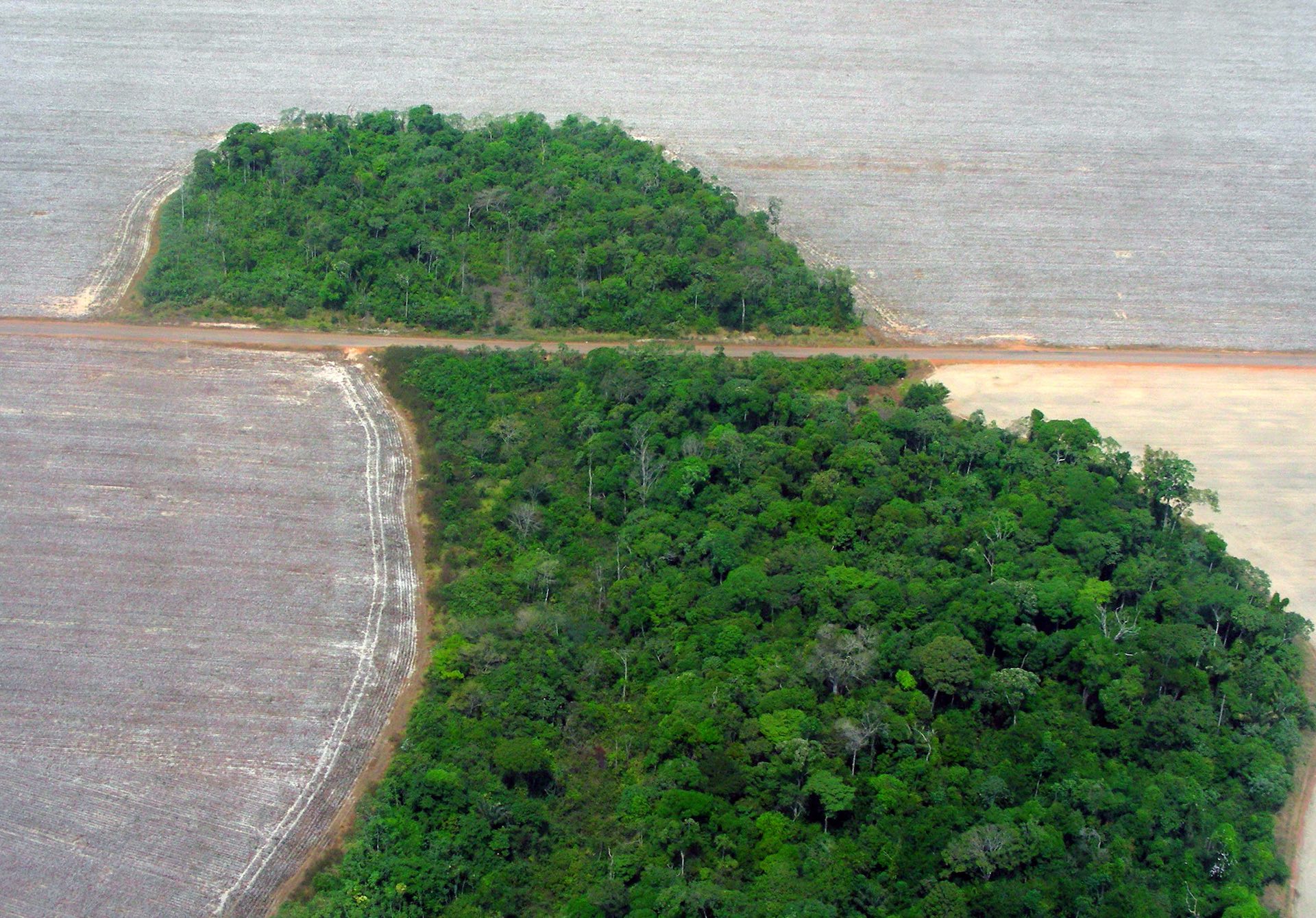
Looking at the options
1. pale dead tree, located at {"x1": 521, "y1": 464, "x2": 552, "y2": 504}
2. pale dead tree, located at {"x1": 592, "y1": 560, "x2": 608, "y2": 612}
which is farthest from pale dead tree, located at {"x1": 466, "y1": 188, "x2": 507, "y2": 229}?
pale dead tree, located at {"x1": 592, "y1": 560, "x2": 608, "y2": 612}

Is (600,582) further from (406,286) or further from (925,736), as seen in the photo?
Answer: (406,286)

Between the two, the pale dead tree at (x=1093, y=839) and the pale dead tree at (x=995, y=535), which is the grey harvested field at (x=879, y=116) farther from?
the pale dead tree at (x=1093, y=839)

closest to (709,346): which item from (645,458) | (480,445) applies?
(645,458)

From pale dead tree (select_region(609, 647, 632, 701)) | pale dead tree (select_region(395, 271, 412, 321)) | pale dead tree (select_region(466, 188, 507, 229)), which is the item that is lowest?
pale dead tree (select_region(609, 647, 632, 701))

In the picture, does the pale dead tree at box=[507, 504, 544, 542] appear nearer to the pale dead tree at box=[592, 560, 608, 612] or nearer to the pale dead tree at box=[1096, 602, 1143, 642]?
the pale dead tree at box=[592, 560, 608, 612]

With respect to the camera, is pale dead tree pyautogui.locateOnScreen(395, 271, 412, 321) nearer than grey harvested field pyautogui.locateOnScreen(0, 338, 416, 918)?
No
